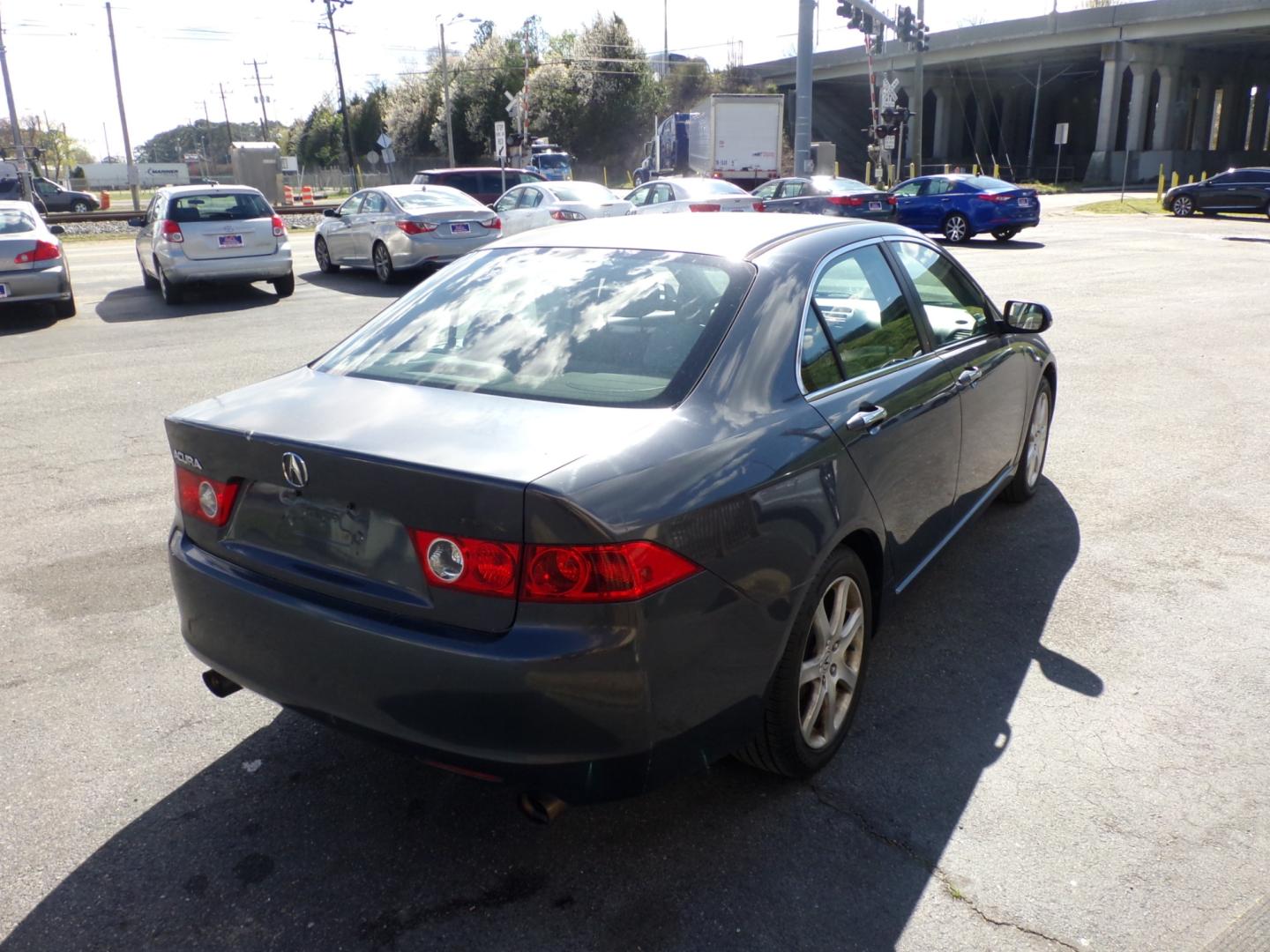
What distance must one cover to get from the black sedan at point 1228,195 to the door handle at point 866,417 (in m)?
29.8

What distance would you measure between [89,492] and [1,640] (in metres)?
2.05

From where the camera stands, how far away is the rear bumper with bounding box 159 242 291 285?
13.7 meters

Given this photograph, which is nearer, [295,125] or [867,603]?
[867,603]

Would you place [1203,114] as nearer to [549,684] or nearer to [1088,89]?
[1088,89]

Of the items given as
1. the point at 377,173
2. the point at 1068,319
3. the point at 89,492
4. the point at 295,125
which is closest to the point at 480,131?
the point at 377,173

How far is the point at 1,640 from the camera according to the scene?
13.6 ft

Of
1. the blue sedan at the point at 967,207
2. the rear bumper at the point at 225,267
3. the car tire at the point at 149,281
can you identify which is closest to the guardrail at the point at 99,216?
the car tire at the point at 149,281

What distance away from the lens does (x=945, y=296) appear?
448 cm

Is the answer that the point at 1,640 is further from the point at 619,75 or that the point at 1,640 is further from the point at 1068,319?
the point at 619,75

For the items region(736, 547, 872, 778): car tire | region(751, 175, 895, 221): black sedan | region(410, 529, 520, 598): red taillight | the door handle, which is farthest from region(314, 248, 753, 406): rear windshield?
region(751, 175, 895, 221): black sedan

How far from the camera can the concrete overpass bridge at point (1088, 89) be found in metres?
49.1

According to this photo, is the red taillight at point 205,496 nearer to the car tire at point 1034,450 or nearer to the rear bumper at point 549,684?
the rear bumper at point 549,684

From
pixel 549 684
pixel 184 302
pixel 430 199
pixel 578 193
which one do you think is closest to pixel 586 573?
pixel 549 684

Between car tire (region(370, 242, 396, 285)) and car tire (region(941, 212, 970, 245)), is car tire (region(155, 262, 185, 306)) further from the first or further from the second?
car tire (region(941, 212, 970, 245))
